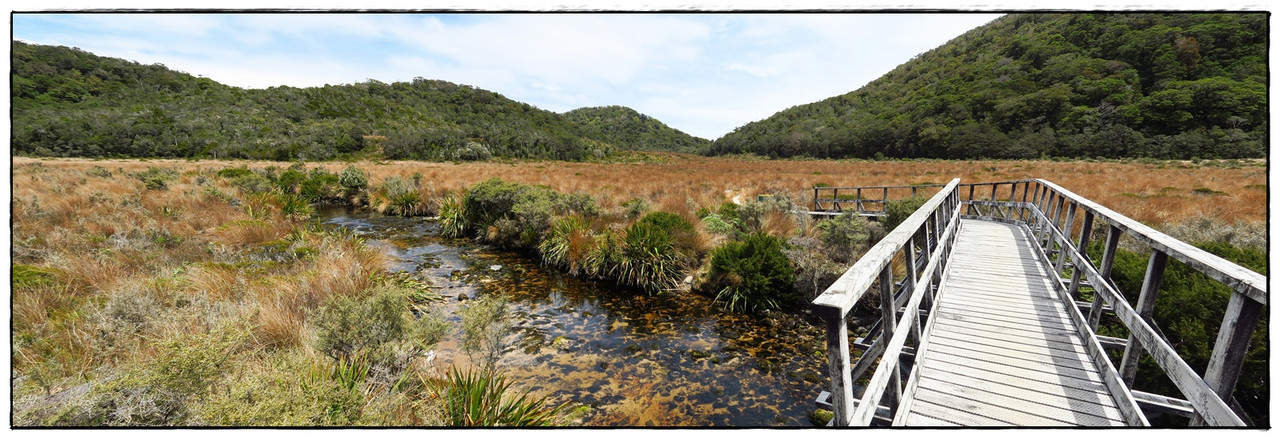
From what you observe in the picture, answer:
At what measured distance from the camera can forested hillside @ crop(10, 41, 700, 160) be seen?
17.5ft

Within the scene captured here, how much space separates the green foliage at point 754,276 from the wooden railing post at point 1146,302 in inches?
170

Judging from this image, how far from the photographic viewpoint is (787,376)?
528cm

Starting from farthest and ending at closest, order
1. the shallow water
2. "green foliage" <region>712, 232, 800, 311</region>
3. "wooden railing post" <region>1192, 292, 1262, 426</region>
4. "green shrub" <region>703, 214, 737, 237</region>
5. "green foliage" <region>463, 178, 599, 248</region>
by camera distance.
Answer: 1. "green foliage" <region>463, 178, 599, 248</region>
2. "green shrub" <region>703, 214, 737, 237</region>
3. "green foliage" <region>712, 232, 800, 311</region>
4. the shallow water
5. "wooden railing post" <region>1192, 292, 1262, 426</region>

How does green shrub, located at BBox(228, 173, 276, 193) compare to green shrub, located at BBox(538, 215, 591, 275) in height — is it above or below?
above

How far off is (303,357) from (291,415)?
1.37 meters

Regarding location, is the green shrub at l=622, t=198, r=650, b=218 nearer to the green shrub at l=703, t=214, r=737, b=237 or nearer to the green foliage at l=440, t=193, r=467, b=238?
the green shrub at l=703, t=214, r=737, b=237

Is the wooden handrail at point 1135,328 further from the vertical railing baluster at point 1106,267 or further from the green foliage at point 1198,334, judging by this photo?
the green foliage at point 1198,334

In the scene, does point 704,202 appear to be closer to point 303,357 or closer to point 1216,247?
point 1216,247

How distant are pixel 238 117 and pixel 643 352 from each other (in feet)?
221

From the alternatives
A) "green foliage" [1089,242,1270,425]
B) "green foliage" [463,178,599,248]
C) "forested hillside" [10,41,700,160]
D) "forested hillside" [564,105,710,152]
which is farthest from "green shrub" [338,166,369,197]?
"forested hillside" [564,105,710,152]

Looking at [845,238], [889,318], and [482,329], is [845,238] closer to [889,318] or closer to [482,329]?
[889,318]

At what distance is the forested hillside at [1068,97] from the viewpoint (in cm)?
1377

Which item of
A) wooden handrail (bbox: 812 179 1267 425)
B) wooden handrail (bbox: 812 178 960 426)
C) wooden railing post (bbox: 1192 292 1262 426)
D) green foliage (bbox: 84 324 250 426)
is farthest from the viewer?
green foliage (bbox: 84 324 250 426)

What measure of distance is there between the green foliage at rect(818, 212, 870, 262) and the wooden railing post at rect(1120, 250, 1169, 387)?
17.3 ft
